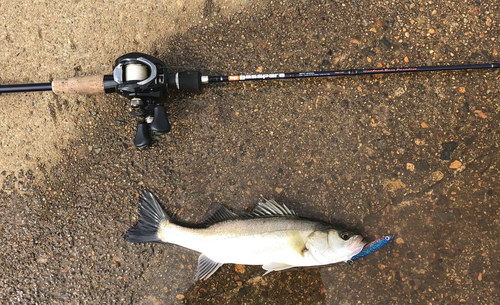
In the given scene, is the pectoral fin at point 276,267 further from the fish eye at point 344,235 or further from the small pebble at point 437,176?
the small pebble at point 437,176

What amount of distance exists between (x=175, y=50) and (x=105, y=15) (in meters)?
0.69

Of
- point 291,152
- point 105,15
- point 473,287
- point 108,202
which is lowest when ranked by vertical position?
point 473,287

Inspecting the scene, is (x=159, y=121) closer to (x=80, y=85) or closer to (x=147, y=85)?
(x=147, y=85)

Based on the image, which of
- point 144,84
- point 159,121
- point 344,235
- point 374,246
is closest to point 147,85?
point 144,84

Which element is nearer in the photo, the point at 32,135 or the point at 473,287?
the point at 473,287

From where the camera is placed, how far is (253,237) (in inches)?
91.9

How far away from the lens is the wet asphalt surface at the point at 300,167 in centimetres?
250

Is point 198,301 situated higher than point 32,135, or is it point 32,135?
point 32,135

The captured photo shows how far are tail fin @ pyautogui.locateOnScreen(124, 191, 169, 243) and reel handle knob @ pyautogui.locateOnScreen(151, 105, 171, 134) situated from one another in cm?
61

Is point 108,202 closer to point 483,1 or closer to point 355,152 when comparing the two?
point 355,152

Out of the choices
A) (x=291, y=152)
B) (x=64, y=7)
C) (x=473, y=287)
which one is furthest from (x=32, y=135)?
(x=473, y=287)

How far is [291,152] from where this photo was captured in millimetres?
2537

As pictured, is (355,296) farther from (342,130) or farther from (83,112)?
(83,112)

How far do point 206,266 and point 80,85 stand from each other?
171 centimetres
